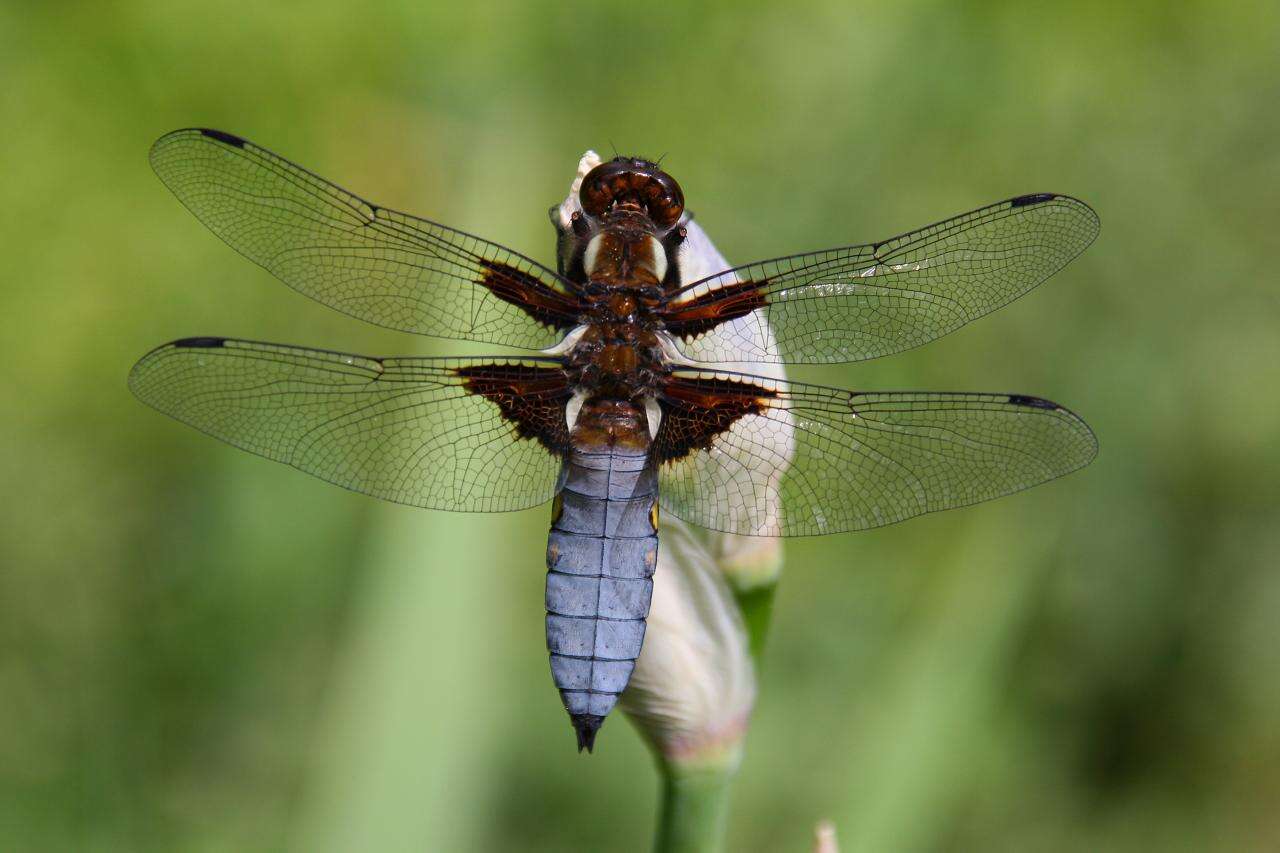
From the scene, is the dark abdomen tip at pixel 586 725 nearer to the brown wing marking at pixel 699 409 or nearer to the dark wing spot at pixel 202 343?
the brown wing marking at pixel 699 409

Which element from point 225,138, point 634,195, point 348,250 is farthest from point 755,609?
point 225,138

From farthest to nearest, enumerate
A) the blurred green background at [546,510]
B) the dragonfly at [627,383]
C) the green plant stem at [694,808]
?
the blurred green background at [546,510] → the dragonfly at [627,383] → the green plant stem at [694,808]

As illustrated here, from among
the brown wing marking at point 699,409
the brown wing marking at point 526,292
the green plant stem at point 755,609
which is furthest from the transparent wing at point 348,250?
the green plant stem at point 755,609

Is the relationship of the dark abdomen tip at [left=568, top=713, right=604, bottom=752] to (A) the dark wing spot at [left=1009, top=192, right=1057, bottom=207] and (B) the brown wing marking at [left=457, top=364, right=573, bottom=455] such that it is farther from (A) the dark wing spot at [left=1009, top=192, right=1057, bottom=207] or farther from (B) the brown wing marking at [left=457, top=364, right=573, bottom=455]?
(A) the dark wing spot at [left=1009, top=192, right=1057, bottom=207]

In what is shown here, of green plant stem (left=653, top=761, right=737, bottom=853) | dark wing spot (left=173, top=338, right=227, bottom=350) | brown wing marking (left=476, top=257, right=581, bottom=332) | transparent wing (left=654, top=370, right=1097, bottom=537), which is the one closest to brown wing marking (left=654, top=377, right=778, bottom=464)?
transparent wing (left=654, top=370, right=1097, bottom=537)

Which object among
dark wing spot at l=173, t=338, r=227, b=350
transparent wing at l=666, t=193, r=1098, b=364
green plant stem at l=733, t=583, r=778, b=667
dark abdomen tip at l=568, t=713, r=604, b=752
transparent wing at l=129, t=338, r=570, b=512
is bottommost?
dark abdomen tip at l=568, t=713, r=604, b=752

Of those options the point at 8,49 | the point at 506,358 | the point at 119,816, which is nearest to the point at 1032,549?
the point at 506,358
